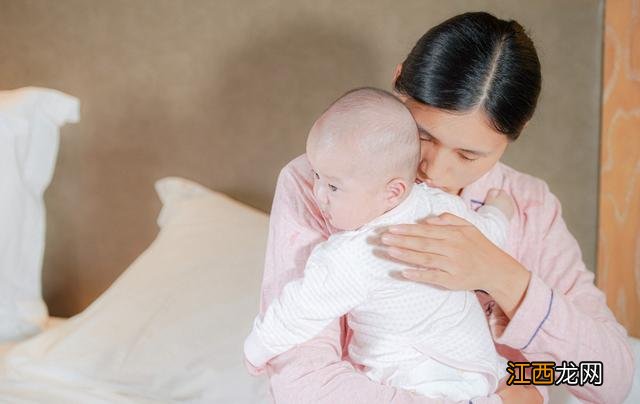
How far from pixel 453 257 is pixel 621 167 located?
1.02 m

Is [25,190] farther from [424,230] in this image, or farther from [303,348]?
[424,230]

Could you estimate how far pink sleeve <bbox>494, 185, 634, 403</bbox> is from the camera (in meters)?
1.18

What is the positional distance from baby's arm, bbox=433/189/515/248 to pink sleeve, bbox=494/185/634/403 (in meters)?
0.07

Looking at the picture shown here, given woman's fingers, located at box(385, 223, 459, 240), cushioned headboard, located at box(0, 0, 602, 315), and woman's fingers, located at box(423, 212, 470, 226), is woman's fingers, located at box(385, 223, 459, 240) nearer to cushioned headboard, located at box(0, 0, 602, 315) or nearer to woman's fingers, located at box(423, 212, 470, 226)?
woman's fingers, located at box(423, 212, 470, 226)

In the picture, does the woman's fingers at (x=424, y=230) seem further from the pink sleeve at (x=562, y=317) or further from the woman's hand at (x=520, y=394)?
the woman's hand at (x=520, y=394)

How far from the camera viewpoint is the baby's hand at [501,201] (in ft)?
4.34

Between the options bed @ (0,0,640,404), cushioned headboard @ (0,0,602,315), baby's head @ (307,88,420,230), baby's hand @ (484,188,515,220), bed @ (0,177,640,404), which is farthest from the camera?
cushioned headboard @ (0,0,602,315)

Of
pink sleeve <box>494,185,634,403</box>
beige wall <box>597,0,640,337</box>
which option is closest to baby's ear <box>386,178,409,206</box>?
pink sleeve <box>494,185,634,403</box>

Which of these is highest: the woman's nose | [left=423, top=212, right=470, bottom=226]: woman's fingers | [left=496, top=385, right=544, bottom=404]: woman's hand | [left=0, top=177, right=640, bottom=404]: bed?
the woman's nose

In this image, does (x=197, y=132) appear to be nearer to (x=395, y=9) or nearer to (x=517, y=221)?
(x=395, y=9)

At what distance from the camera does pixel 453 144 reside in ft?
3.86

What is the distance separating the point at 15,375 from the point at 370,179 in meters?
0.97

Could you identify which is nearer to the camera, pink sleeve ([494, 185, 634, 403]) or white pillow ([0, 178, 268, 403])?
pink sleeve ([494, 185, 634, 403])

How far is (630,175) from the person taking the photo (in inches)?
75.9
